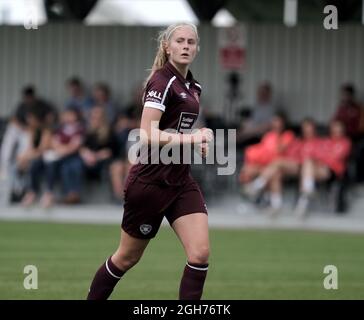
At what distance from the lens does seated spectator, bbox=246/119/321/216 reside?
20.3 metres

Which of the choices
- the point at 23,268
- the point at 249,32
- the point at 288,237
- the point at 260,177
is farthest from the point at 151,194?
the point at 249,32

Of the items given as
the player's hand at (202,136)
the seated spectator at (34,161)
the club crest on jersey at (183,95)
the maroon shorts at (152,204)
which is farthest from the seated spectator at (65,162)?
the player's hand at (202,136)

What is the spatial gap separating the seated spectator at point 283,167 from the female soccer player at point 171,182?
1150 centimetres

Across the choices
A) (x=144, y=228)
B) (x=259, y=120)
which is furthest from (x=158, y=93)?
(x=259, y=120)

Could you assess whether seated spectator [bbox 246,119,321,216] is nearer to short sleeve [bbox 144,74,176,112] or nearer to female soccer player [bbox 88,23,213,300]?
female soccer player [bbox 88,23,213,300]

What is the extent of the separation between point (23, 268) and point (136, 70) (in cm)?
1221

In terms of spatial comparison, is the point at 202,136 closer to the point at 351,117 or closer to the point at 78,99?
the point at 351,117

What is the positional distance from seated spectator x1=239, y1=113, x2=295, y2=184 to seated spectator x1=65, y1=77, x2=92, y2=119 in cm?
364

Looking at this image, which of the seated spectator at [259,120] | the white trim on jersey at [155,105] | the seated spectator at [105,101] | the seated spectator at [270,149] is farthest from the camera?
the seated spectator at [105,101]

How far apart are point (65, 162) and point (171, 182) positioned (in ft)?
41.7

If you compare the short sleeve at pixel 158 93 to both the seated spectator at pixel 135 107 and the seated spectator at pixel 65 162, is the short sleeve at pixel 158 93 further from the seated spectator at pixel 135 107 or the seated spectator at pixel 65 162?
the seated spectator at pixel 135 107

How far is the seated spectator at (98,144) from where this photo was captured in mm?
21266

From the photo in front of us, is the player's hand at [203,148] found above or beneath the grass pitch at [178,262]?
above
